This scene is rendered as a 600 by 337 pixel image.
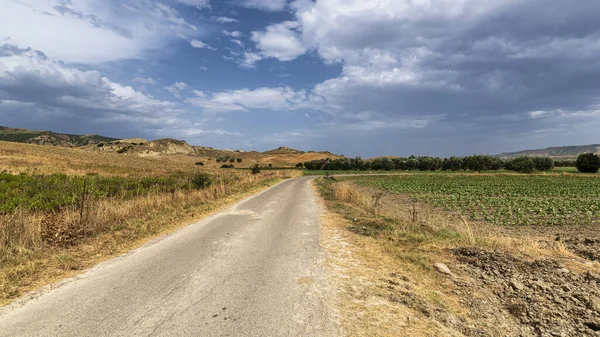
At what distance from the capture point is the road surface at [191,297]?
4.27 m

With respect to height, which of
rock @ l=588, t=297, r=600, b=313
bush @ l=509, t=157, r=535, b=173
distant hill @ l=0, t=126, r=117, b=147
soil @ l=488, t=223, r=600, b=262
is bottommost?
soil @ l=488, t=223, r=600, b=262

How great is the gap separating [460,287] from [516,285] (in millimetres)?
1045

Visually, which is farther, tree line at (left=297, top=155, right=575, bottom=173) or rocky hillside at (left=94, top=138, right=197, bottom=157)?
rocky hillside at (left=94, top=138, right=197, bottom=157)

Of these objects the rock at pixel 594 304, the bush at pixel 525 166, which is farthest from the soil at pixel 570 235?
the bush at pixel 525 166

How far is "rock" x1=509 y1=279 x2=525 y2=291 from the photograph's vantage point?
5789 millimetres

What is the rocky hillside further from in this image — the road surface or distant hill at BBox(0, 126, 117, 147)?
the road surface

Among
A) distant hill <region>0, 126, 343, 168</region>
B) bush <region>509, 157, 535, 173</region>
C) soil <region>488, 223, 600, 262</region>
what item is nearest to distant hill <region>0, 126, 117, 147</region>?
distant hill <region>0, 126, 343, 168</region>

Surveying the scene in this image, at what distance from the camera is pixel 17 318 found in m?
4.53

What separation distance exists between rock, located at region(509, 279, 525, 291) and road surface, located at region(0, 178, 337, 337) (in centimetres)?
379

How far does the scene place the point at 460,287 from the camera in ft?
19.9

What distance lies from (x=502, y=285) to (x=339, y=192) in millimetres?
16749

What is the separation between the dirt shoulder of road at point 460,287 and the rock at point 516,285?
0.01 m

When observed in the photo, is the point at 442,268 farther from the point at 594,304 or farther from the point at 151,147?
the point at 151,147

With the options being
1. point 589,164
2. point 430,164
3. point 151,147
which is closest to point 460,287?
point 589,164
